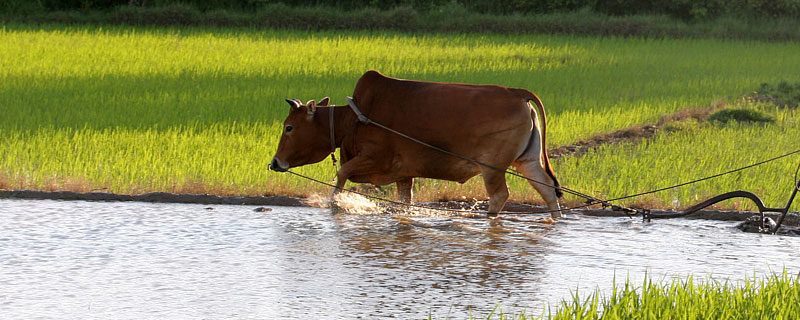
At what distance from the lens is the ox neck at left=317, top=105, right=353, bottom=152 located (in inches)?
316

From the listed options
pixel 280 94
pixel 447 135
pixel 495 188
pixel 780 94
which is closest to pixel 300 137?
pixel 447 135

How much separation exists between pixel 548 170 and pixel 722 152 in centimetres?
374

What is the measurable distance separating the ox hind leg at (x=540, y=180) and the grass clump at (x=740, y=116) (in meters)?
6.69

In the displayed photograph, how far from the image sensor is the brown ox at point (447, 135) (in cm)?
766

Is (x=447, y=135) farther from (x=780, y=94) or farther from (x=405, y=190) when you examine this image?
(x=780, y=94)

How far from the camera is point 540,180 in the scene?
7766 millimetres

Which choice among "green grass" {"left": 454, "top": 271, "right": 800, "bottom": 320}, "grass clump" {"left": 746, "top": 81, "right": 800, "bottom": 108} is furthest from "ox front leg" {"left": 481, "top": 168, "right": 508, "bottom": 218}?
"grass clump" {"left": 746, "top": 81, "right": 800, "bottom": 108}

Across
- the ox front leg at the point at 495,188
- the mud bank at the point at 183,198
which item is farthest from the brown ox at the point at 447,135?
the mud bank at the point at 183,198

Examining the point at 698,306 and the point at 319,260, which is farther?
the point at 319,260

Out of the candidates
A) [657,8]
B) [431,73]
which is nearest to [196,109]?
[431,73]

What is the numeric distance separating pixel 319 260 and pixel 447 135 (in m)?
1.61

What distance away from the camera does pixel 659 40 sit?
27828mm

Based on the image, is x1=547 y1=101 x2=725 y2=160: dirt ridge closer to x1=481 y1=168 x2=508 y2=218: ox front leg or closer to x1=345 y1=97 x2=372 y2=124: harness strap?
x1=481 y1=168 x2=508 y2=218: ox front leg

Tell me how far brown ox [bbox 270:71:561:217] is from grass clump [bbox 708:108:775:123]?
6.80 meters
